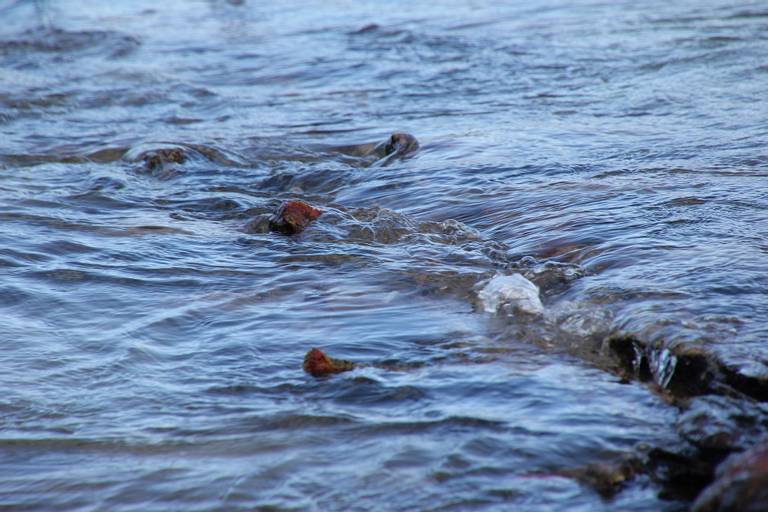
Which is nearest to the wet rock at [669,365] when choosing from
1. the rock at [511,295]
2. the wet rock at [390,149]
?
the rock at [511,295]

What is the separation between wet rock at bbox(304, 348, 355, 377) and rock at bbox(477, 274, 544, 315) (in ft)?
2.25

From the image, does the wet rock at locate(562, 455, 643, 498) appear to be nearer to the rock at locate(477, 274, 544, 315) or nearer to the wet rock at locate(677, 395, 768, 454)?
the wet rock at locate(677, 395, 768, 454)

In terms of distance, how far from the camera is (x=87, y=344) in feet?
11.1

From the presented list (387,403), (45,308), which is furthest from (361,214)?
(387,403)

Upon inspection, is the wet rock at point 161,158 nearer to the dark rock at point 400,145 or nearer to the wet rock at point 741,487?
the dark rock at point 400,145

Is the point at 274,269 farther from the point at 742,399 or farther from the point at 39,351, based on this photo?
the point at 742,399

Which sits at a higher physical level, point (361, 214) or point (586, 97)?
point (586, 97)

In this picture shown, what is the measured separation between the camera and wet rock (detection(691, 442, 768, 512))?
6.31 feet

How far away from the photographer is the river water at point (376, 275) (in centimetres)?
257

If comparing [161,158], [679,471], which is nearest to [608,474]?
[679,471]

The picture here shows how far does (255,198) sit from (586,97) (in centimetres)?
292

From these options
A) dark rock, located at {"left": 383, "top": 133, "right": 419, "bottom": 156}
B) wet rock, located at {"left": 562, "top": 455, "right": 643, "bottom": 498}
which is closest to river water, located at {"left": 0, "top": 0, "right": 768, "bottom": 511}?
wet rock, located at {"left": 562, "top": 455, "right": 643, "bottom": 498}

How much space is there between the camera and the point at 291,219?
4.52 metres

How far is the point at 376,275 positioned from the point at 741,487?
2188mm
